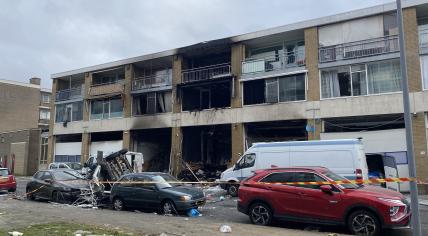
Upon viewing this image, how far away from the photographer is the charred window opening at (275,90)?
984 inches

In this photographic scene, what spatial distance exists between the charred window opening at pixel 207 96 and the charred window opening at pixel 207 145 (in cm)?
168

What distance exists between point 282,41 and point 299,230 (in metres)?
18.9

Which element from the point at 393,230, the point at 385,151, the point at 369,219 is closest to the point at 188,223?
the point at 369,219

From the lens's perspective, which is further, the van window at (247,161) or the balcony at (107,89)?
the balcony at (107,89)

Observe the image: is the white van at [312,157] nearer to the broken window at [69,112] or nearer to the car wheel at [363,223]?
the car wheel at [363,223]

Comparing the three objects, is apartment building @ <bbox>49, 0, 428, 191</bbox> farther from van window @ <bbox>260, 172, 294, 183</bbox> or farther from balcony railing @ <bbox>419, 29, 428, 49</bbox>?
van window @ <bbox>260, 172, 294, 183</bbox>

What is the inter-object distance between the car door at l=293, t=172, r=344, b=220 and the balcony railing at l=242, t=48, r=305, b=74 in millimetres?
15755

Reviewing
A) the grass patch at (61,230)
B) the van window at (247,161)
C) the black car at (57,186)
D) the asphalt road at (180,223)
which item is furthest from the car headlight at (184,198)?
the van window at (247,161)

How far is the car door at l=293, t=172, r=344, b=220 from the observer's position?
10070 millimetres

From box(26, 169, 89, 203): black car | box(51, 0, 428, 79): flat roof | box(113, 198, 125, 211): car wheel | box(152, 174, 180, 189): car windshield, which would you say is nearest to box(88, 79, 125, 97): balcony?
box(51, 0, 428, 79): flat roof

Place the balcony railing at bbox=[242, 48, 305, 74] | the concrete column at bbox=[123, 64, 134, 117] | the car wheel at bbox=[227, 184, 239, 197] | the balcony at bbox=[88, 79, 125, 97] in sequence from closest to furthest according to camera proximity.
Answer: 1. the car wheel at bbox=[227, 184, 239, 197]
2. the balcony railing at bbox=[242, 48, 305, 74]
3. the concrete column at bbox=[123, 64, 134, 117]
4. the balcony at bbox=[88, 79, 125, 97]

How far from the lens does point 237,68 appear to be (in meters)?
27.6

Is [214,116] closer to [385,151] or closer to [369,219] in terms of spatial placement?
[385,151]

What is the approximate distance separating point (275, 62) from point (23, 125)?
147 feet
